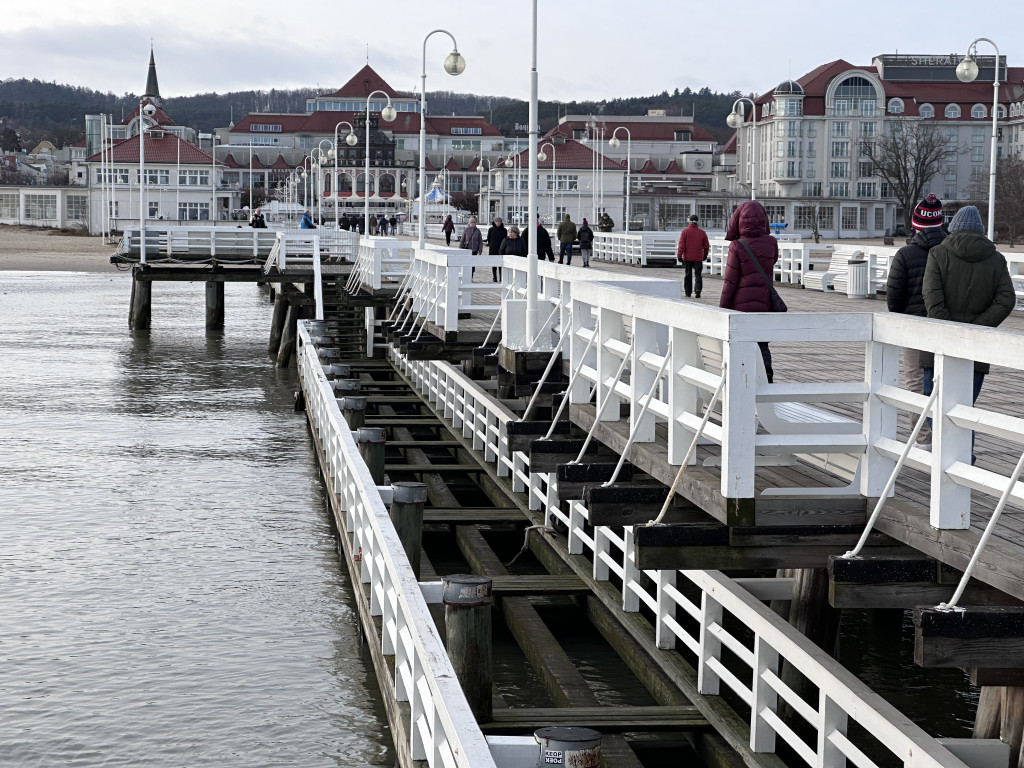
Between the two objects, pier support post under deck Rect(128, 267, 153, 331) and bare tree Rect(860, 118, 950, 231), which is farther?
bare tree Rect(860, 118, 950, 231)

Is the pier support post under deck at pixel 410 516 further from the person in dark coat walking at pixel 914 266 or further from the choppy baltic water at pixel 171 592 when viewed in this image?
the person in dark coat walking at pixel 914 266

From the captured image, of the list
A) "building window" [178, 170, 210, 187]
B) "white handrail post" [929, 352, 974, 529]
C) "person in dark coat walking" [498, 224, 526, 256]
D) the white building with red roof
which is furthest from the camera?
"building window" [178, 170, 210, 187]

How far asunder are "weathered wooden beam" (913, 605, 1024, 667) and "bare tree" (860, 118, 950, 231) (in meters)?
99.4

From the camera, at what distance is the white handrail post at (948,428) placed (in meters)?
5.08

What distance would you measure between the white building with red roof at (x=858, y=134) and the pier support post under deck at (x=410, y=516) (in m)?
95.3

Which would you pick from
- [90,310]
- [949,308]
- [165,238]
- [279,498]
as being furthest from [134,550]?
[90,310]

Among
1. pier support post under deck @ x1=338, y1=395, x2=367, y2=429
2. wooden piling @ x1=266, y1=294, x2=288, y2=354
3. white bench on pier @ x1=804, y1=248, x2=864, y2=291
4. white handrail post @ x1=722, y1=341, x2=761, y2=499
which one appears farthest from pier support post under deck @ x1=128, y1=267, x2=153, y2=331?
white handrail post @ x1=722, y1=341, x2=761, y2=499

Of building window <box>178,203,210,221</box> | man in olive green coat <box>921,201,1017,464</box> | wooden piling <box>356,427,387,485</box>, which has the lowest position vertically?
wooden piling <box>356,427,387,485</box>

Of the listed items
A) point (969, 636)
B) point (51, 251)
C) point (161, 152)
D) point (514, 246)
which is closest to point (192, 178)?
point (161, 152)

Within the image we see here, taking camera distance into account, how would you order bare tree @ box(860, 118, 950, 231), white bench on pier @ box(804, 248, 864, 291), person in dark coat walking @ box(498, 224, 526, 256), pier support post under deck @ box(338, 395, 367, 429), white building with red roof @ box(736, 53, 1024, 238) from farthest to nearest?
white building with red roof @ box(736, 53, 1024, 238), bare tree @ box(860, 118, 950, 231), white bench on pier @ box(804, 248, 864, 291), person in dark coat walking @ box(498, 224, 526, 256), pier support post under deck @ box(338, 395, 367, 429)

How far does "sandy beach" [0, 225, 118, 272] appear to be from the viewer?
2852 inches

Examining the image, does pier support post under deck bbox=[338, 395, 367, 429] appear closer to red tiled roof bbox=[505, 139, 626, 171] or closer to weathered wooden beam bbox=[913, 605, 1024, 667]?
weathered wooden beam bbox=[913, 605, 1024, 667]

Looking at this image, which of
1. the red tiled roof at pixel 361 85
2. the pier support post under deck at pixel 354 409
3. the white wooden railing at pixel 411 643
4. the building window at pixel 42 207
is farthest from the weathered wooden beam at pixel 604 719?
the red tiled roof at pixel 361 85

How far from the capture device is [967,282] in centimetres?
709
